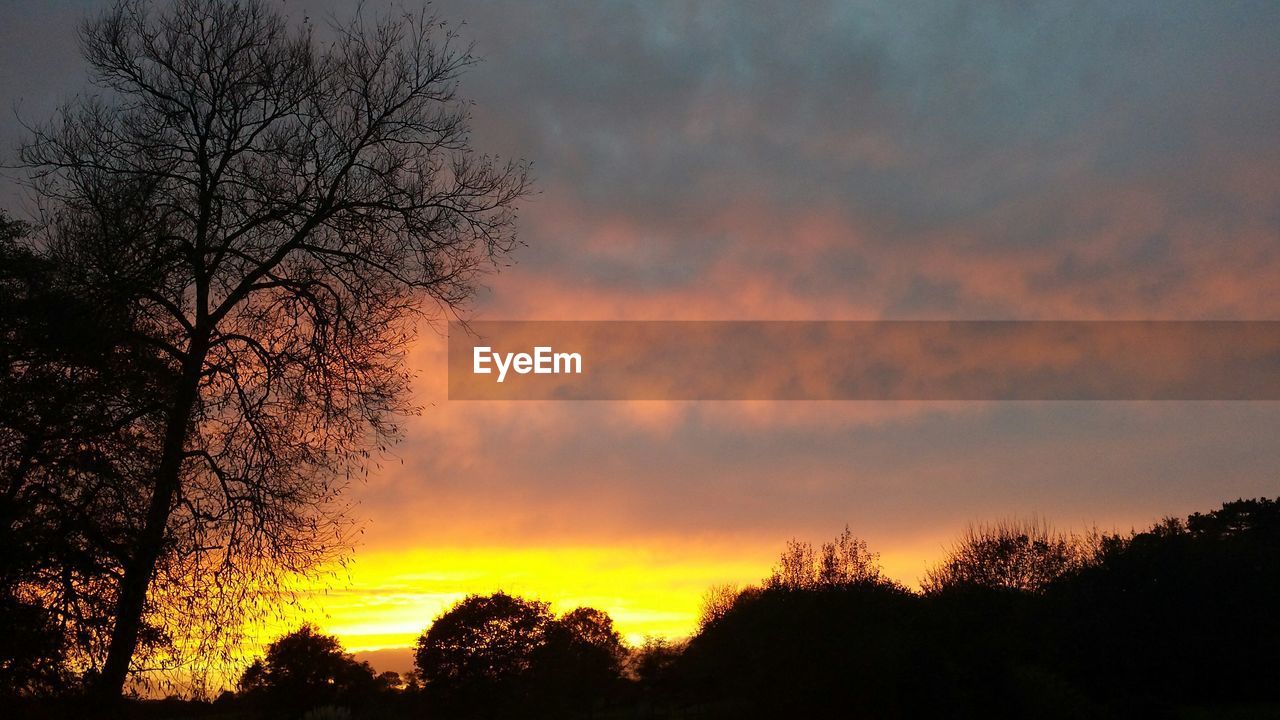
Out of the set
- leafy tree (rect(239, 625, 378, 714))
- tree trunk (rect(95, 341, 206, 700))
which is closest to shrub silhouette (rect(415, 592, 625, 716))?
leafy tree (rect(239, 625, 378, 714))

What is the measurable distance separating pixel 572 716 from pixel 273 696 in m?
12.3

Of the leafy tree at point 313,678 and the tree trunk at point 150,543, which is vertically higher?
the tree trunk at point 150,543

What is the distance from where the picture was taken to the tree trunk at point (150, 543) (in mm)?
8812

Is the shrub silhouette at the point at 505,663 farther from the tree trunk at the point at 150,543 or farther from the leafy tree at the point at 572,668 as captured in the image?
the tree trunk at the point at 150,543

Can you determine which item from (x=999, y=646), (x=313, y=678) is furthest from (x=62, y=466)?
(x=313, y=678)

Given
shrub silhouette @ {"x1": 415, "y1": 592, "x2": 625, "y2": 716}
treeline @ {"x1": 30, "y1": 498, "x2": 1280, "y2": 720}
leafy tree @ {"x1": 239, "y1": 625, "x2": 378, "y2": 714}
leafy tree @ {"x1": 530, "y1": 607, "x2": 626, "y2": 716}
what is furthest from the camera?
leafy tree @ {"x1": 530, "y1": 607, "x2": 626, "y2": 716}

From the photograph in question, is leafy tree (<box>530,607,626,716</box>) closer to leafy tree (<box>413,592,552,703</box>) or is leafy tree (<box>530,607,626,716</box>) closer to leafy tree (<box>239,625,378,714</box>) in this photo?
leafy tree (<box>413,592,552,703</box>)

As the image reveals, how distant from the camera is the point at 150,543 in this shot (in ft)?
29.4

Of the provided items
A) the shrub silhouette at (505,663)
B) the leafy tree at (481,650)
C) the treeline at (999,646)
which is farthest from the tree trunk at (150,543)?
the leafy tree at (481,650)

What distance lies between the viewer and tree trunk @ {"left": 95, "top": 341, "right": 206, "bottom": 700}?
8.81m

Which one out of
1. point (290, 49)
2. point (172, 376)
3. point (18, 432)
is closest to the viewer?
point (18, 432)

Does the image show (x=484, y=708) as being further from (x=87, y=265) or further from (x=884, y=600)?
(x=87, y=265)

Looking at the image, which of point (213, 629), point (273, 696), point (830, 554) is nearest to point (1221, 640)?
point (830, 554)

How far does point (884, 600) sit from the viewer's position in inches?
1020
